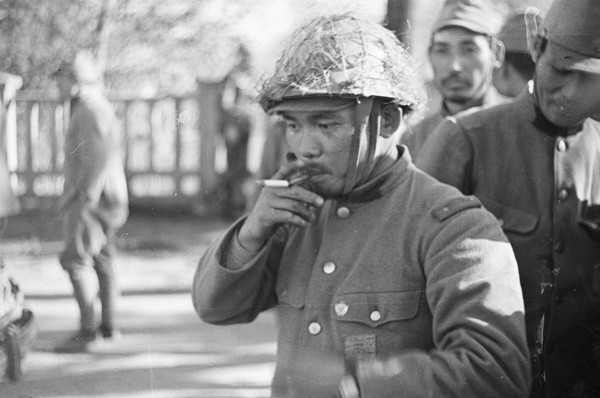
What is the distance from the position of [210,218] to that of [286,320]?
85 centimetres

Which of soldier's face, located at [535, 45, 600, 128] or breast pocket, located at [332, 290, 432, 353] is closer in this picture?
breast pocket, located at [332, 290, 432, 353]

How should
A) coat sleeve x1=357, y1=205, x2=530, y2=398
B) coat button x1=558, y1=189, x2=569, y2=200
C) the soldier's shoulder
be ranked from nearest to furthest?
coat sleeve x1=357, y1=205, x2=530, y2=398 → the soldier's shoulder → coat button x1=558, y1=189, x2=569, y2=200

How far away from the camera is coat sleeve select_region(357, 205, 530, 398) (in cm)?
163

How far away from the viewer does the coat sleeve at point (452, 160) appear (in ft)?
7.32

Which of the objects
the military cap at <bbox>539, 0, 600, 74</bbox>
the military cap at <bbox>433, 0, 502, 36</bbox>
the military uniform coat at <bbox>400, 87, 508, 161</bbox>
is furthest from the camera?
the military uniform coat at <bbox>400, 87, 508, 161</bbox>

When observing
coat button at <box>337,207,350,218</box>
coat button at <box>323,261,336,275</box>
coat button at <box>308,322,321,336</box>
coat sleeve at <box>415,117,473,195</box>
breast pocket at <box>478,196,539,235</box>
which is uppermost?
coat sleeve at <box>415,117,473,195</box>

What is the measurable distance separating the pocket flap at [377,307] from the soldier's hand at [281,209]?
229 millimetres

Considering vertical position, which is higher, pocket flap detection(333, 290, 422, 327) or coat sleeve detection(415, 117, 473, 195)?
coat sleeve detection(415, 117, 473, 195)

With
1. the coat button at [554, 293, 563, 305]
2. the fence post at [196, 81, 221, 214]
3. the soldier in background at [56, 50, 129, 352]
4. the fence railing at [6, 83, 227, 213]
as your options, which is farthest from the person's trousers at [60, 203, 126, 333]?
the coat button at [554, 293, 563, 305]

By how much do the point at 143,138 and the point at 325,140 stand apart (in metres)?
0.96

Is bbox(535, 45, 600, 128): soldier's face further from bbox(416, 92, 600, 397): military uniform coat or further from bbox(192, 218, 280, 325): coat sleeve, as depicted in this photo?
bbox(192, 218, 280, 325): coat sleeve

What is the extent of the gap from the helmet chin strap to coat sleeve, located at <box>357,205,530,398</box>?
0.84 feet

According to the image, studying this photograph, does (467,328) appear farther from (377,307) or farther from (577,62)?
(577,62)

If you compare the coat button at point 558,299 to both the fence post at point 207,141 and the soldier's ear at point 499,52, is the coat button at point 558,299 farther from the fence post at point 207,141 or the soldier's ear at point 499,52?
the fence post at point 207,141
